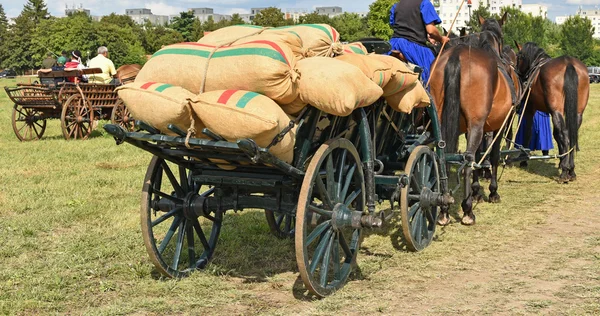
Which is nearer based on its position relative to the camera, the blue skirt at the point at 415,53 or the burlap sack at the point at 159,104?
the burlap sack at the point at 159,104

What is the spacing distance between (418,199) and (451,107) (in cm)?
155

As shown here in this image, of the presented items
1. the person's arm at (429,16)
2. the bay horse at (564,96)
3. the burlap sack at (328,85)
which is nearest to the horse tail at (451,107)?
the person's arm at (429,16)

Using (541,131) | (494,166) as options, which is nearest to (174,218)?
(494,166)

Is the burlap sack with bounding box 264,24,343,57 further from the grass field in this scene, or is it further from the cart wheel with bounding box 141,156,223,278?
the grass field

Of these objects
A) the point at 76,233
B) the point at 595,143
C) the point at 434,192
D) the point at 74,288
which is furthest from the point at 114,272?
the point at 595,143

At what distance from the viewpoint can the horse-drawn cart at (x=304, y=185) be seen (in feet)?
14.4

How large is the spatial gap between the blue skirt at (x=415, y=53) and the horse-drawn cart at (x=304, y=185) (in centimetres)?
143

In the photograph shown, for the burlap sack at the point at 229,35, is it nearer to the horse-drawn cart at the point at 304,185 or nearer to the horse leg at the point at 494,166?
the horse-drawn cart at the point at 304,185

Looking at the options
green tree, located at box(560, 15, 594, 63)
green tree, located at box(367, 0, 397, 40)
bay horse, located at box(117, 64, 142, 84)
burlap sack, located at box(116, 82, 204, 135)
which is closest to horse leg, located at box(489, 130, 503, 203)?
burlap sack, located at box(116, 82, 204, 135)

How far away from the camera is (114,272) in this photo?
17.7 feet

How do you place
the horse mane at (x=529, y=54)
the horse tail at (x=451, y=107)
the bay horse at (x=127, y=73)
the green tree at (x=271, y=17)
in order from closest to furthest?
the horse tail at (x=451, y=107), the horse mane at (x=529, y=54), the bay horse at (x=127, y=73), the green tree at (x=271, y=17)

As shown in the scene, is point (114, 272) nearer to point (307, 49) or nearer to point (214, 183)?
point (214, 183)

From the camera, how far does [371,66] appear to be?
4.87 metres

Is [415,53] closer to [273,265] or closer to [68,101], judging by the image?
[273,265]
